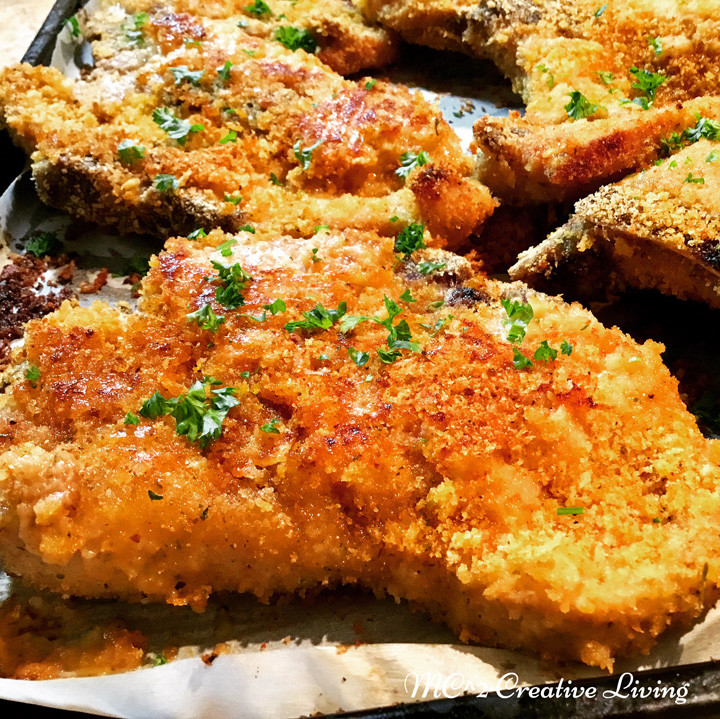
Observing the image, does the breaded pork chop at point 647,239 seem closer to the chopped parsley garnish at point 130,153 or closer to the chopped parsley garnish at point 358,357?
the chopped parsley garnish at point 358,357

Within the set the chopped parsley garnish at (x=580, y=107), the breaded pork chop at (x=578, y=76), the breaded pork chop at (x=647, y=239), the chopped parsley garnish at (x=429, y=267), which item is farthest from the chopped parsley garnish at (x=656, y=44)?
the chopped parsley garnish at (x=429, y=267)

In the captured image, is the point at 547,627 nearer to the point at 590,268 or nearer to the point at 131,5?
the point at 590,268

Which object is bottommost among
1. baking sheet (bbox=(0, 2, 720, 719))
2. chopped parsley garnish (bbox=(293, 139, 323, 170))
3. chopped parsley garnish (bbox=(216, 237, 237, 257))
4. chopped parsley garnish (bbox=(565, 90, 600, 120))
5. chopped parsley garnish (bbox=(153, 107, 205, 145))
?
baking sheet (bbox=(0, 2, 720, 719))

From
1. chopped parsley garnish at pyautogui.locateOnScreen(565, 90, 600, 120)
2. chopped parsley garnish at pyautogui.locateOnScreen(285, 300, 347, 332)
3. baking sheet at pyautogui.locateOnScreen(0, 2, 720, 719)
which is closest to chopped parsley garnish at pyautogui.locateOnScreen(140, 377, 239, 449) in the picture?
chopped parsley garnish at pyautogui.locateOnScreen(285, 300, 347, 332)

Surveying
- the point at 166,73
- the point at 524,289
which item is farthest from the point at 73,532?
the point at 166,73

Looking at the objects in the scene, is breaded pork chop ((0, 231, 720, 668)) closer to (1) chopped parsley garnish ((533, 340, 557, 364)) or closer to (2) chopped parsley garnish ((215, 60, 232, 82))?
(1) chopped parsley garnish ((533, 340, 557, 364))

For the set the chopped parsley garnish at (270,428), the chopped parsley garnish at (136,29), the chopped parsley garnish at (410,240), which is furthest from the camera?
the chopped parsley garnish at (136,29)
